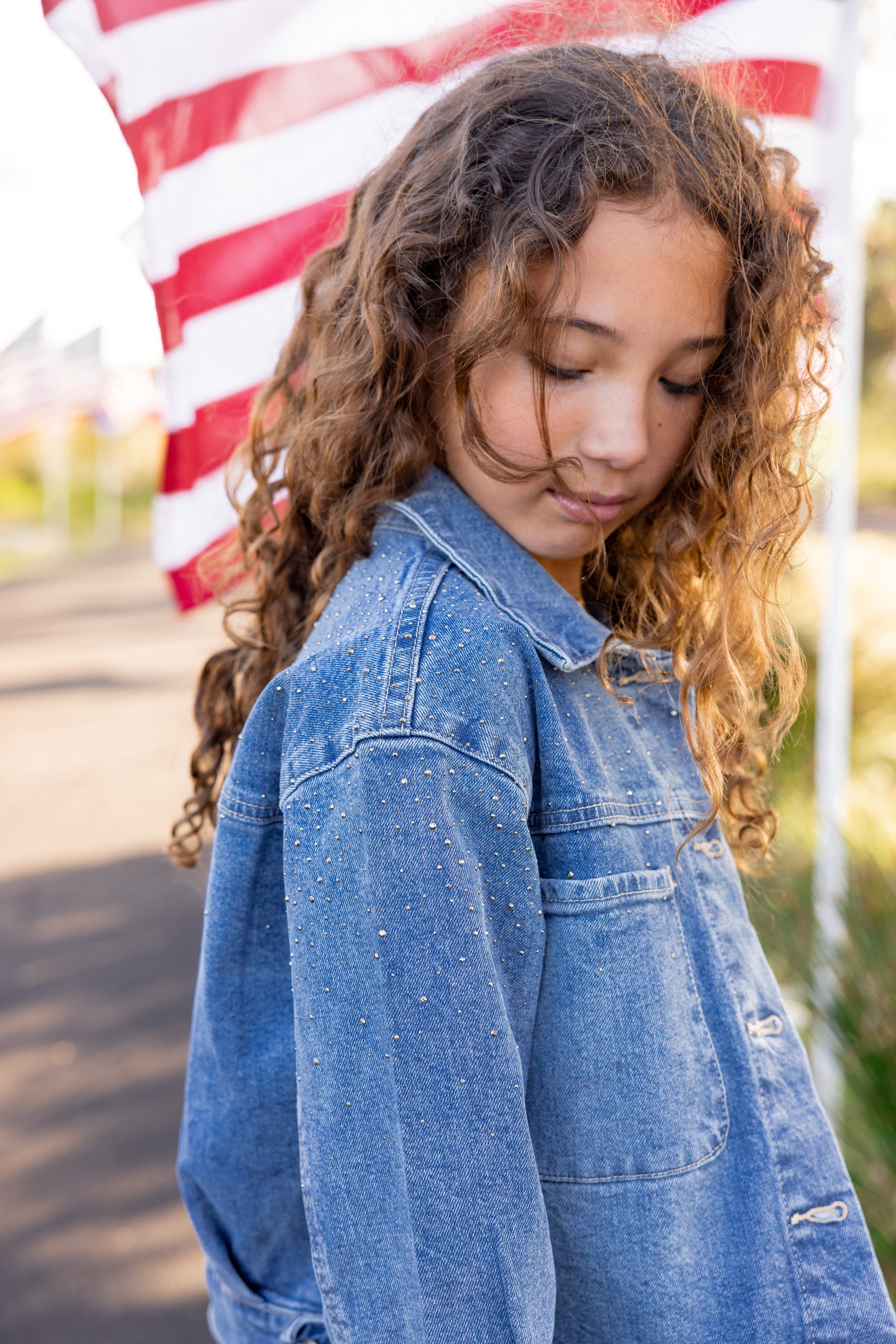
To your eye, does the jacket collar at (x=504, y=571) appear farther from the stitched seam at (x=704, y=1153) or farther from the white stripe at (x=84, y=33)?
the white stripe at (x=84, y=33)

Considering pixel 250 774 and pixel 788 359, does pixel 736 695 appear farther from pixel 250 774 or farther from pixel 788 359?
pixel 250 774

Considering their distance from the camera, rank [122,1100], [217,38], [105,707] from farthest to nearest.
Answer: [105,707]
[122,1100]
[217,38]

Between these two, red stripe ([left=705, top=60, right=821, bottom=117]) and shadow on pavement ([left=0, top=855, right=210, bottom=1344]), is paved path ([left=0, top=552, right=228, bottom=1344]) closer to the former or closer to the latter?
shadow on pavement ([left=0, top=855, right=210, bottom=1344])

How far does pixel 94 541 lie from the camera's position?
2628 centimetres

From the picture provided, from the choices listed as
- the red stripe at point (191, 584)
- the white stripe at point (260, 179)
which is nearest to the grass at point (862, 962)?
the red stripe at point (191, 584)

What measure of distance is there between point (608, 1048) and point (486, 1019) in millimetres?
202

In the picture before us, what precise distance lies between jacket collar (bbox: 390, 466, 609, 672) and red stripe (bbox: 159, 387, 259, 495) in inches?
47.7

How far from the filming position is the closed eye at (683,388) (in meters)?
1.21

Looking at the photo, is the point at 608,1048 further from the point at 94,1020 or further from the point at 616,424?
Answer: the point at 94,1020

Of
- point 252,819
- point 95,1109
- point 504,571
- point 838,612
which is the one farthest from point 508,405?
point 95,1109

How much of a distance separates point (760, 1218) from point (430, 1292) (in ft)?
1.37

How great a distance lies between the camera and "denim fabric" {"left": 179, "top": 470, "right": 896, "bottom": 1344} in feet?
3.11

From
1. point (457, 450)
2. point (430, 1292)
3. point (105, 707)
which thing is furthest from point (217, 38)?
point (105, 707)

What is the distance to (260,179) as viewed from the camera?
230 centimetres
